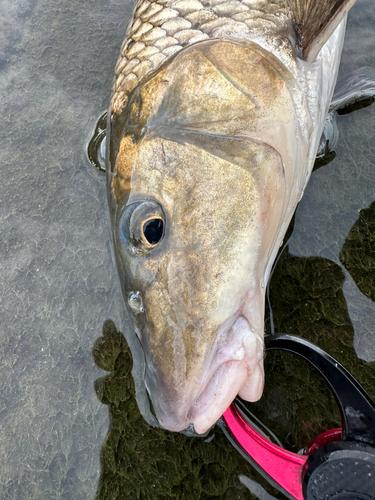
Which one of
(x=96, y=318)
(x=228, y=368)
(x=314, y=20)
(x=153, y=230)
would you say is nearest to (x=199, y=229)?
(x=153, y=230)

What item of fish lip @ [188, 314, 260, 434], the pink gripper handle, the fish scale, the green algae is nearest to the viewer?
fish lip @ [188, 314, 260, 434]

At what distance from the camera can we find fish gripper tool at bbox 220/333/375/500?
121cm

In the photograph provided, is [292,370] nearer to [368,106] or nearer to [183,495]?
[183,495]

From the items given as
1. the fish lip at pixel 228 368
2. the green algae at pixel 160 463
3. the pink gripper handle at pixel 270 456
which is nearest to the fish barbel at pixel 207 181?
the fish lip at pixel 228 368

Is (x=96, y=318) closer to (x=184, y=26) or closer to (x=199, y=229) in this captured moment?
(x=199, y=229)

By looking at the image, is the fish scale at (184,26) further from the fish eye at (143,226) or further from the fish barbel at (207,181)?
the fish eye at (143,226)

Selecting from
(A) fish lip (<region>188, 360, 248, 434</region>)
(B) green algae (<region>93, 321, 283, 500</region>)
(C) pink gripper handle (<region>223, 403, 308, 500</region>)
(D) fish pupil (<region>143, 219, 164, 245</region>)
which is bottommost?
(B) green algae (<region>93, 321, 283, 500</region>)

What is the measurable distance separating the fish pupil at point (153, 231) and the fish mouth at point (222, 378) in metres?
0.39

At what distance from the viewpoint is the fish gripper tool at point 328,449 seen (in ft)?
3.97

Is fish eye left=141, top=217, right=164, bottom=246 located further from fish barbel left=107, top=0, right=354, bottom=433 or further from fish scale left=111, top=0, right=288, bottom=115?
fish scale left=111, top=0, right=288, bottom=115

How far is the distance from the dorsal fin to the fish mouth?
3.60 ft

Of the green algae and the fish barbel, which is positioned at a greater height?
the fish barbel

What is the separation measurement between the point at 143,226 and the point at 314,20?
103 centimetres

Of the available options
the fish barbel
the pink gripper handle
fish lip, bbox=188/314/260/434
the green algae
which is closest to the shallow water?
the green algae
